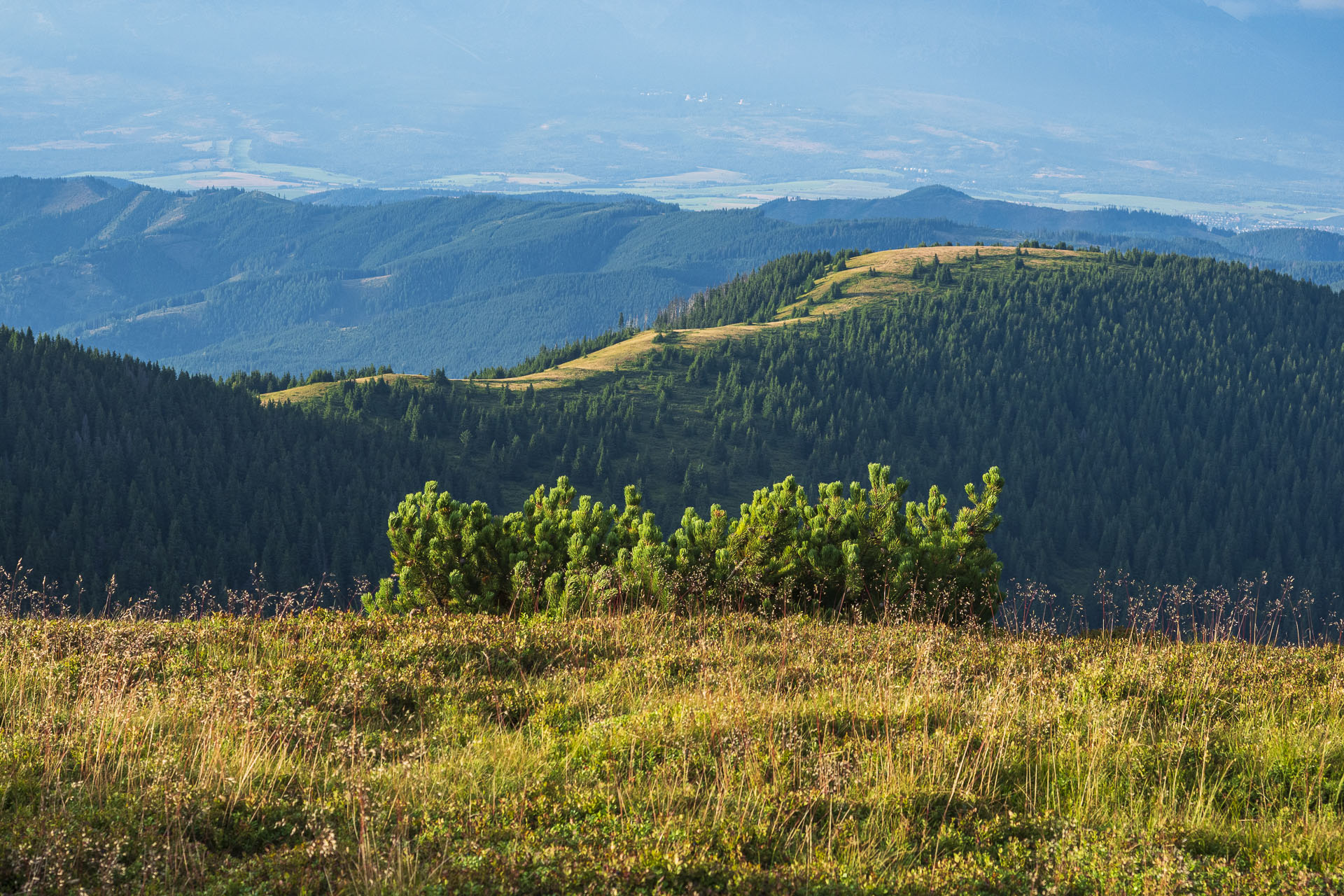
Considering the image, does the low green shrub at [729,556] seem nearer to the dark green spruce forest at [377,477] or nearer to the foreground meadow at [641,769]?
the foreground meadow at [641,769]

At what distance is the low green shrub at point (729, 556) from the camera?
1802 centimetres

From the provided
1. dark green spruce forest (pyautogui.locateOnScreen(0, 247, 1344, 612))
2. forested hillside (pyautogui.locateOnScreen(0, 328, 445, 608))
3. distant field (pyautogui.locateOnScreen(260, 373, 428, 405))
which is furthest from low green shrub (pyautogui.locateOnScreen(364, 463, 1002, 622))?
distant field (pyautogui.locateOnScreen(260, 373, 428, 405))

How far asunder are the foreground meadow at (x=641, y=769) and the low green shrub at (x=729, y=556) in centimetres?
541

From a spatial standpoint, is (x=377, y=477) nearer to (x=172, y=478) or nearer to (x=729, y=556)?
(x=172, y=478)

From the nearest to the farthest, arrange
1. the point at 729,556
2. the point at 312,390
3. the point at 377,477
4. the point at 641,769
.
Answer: the point at 641,769 < the point at 729,556 < the point at 377,477 < the point at 312,390

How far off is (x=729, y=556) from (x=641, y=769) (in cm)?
1070

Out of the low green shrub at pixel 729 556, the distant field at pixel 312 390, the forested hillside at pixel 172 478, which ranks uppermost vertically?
the low green shrub at pixel 729 556

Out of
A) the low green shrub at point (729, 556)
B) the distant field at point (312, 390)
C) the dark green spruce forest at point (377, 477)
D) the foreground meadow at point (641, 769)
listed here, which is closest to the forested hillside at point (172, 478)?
the dark green spruce forest at point (377, 477)

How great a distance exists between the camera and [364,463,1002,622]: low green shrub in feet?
59.1

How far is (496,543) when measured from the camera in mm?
20156

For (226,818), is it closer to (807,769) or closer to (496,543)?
(807,769)

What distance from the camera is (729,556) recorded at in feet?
61.4

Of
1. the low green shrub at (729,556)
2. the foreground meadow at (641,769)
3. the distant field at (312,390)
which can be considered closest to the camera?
the foreground meadow at (641,769)

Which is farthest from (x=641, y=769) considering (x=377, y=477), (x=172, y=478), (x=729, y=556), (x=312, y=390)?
(x=312, y=390)
